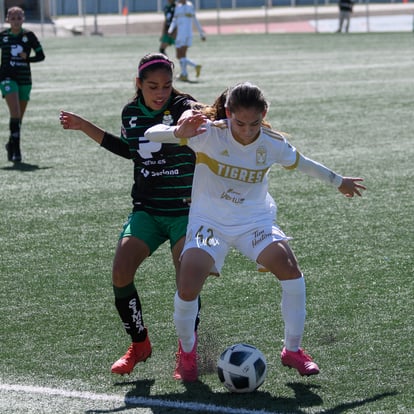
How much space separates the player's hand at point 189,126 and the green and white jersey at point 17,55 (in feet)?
27.5

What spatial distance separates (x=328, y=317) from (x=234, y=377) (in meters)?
1.62

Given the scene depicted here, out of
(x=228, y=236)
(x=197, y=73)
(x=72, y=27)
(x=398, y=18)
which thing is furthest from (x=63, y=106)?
(x=398, y=18)

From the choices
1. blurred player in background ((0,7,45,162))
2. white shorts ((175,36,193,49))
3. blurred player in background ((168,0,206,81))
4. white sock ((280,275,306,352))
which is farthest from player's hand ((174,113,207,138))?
white shorts ((175,36,193,49))

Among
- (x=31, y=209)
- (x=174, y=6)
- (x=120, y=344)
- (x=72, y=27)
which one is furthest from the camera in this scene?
(x=72, y=27)

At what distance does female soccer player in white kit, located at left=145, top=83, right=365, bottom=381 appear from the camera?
5.47m

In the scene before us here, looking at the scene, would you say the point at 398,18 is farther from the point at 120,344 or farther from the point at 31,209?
the point at 120,344

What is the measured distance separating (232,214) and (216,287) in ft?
6.96

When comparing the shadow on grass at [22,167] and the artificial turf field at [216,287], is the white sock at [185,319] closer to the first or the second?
the artificial turf field at [216,287]

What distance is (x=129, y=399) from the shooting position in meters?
5.43

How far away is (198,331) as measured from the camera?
6504mm

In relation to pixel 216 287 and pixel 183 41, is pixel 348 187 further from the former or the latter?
pixel 183 41

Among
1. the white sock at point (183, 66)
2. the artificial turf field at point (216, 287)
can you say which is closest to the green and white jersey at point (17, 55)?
the artificial turf field at point (216, 287)

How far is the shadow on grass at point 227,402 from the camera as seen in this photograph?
5.23 meters

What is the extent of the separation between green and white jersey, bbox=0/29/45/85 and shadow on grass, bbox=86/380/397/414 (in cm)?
860
